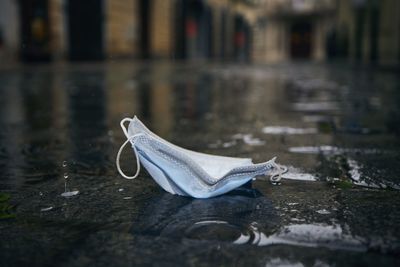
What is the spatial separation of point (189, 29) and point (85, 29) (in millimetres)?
12438

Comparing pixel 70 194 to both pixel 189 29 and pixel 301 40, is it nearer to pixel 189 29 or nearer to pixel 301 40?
pixel 189 29

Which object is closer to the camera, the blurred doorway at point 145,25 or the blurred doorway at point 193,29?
the blurred doorway at point 145,25

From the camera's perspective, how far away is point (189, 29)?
29109mm

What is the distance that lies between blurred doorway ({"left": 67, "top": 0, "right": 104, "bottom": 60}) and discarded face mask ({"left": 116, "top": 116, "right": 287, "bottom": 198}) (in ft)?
52.4

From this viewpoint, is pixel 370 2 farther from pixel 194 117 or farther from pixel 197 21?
pixel 194 117

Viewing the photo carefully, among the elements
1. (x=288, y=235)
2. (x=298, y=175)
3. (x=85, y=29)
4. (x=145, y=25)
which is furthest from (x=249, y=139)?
(x=145, y=25)

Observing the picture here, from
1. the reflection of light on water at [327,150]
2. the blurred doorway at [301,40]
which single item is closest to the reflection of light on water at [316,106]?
the reflection of light on water at [327,150]

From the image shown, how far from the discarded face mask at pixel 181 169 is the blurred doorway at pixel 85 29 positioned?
16.0 metres

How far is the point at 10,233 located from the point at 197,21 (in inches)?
1160

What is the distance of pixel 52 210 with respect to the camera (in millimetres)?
1568

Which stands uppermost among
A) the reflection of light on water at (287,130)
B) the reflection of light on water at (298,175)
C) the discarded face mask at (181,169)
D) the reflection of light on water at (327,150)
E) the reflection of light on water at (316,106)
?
the discarded face mask at (181,169)

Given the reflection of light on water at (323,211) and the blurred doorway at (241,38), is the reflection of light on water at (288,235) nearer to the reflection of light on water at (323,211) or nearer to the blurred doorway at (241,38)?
the reflection of light on water at (323,211)

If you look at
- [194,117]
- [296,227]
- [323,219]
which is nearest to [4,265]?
[296,227]

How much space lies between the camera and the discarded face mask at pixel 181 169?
164 centimetres
